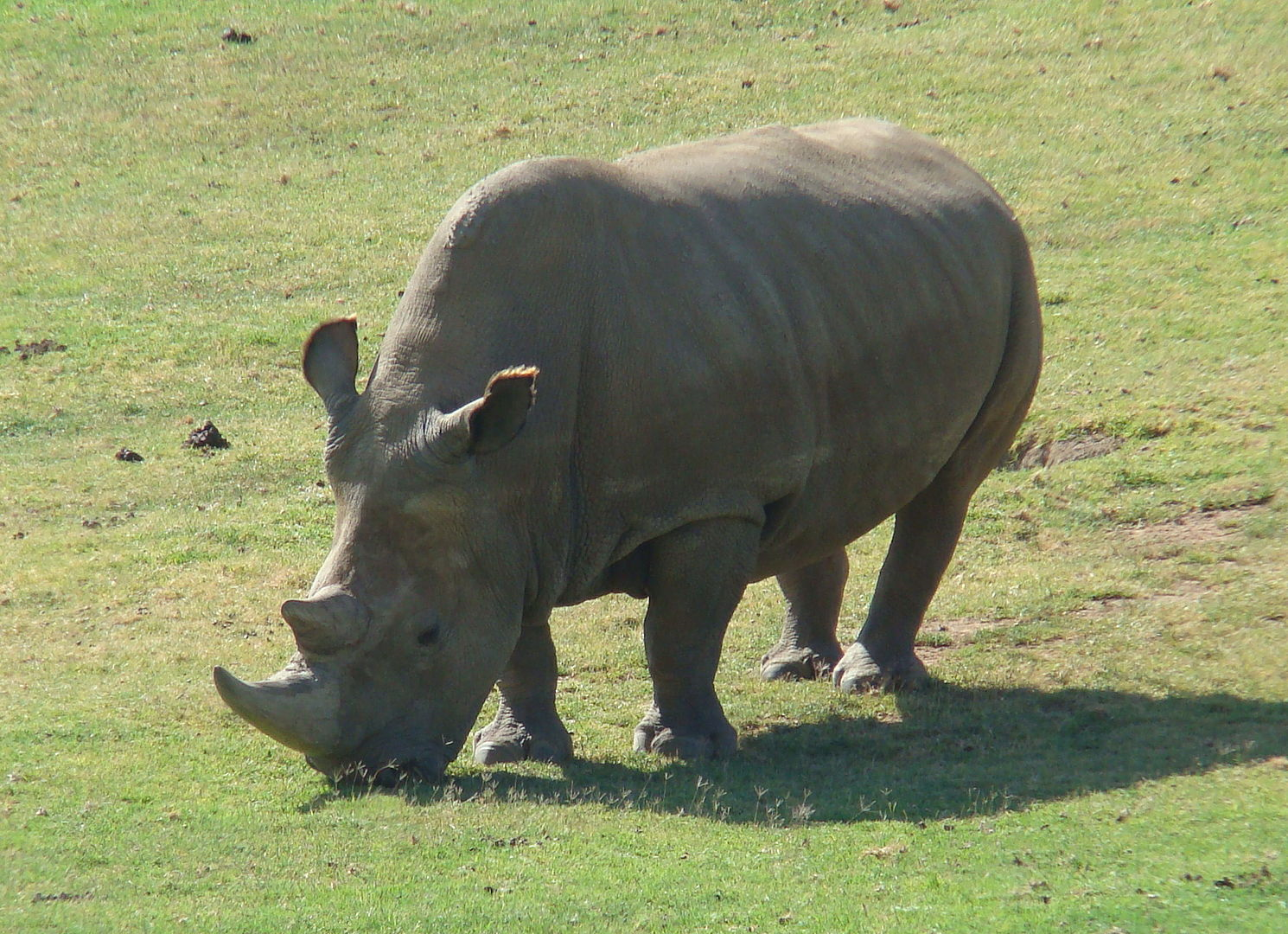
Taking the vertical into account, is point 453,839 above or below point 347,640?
below

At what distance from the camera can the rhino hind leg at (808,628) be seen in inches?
430

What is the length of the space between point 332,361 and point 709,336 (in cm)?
178

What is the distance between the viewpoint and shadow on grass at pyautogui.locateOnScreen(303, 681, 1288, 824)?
8.03 metres

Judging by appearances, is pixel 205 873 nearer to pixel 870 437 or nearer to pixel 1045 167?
pixel 870 437

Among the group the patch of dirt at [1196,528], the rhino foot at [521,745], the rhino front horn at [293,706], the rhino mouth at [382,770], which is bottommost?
the patch of dirt at [1196,528]

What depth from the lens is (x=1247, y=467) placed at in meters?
13.1

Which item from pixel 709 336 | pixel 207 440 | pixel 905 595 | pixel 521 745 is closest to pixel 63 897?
pixel 521 745

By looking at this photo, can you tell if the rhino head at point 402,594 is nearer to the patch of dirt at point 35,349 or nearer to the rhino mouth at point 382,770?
the rhino mouth at point 382,770

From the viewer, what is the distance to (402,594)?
26.2ft

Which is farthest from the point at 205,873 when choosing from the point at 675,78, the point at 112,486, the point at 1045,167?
the point at 675,78

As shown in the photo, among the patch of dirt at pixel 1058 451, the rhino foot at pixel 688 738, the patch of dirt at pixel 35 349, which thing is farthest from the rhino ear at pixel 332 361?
the patch of dirt at pixel 35 349

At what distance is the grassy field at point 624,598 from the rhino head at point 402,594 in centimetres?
32

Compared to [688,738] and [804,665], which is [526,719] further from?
[804,665]

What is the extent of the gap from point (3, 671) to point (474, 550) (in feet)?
12.9
